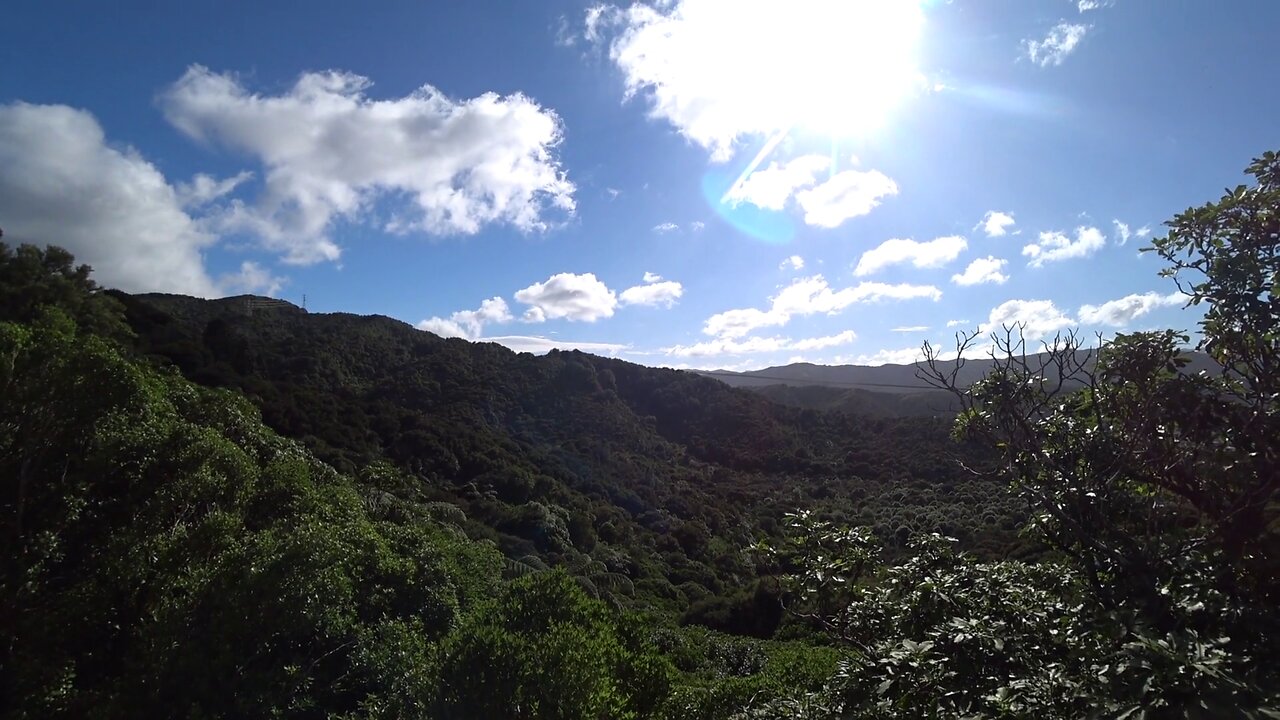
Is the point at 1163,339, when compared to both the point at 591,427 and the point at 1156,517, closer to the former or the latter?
the point at 1156,517

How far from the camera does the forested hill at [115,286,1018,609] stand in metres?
33.2

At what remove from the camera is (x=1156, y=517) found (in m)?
2.67

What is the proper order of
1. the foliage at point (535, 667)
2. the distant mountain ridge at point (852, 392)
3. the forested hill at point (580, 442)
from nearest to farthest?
the foliage at point (535, 667)
the forested hill at point (580, 442)
the distant mountain ridge at point (852, 392)

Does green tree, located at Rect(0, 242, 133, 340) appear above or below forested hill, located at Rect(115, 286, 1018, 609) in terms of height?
above

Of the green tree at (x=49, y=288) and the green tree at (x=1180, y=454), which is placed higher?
the green tree at (x=49, y=288)

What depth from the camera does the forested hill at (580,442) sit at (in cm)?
3325

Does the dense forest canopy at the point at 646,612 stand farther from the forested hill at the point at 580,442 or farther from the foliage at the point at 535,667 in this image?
the forested hill at the point at 580,442

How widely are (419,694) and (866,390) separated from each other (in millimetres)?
76755

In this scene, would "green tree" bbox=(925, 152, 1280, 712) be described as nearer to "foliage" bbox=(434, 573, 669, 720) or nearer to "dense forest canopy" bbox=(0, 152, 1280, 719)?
"dense forest canopy" bbox=(0, 152, 1280, 719)

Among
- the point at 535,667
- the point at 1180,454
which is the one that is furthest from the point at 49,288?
the point at 1180,454

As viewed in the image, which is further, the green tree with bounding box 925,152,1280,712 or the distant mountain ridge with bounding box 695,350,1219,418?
the distant mountain ridge with bounding box 695,350,1219,418

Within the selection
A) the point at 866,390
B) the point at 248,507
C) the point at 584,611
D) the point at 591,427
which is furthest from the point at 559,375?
the point at 584,611

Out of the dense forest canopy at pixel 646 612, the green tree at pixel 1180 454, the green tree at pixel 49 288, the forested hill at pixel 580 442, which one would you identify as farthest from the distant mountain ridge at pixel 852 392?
the green tree at pixel 1180 454

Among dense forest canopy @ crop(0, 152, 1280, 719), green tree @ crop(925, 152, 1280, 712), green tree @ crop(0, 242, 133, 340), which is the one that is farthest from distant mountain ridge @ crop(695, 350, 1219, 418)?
green tree @ crop(925, 152, 1280, 712)
